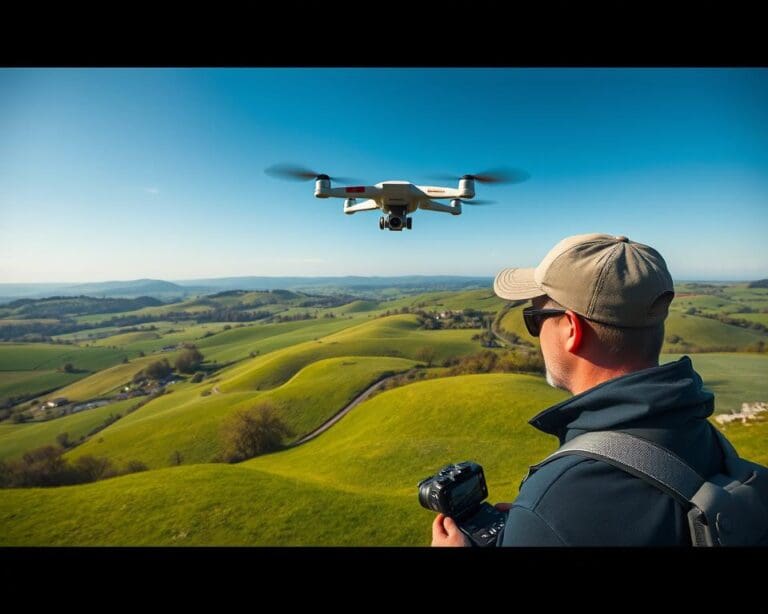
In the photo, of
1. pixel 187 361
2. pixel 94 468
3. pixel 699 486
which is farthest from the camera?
pixel 187 361

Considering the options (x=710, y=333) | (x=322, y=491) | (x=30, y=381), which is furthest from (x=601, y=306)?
(x=30, y=381)

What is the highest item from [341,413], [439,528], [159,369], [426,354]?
[439,528]

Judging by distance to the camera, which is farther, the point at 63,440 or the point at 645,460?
the point at 63,440

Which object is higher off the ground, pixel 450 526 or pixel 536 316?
pixel 536 316

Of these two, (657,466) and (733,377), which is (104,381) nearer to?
(657,466)

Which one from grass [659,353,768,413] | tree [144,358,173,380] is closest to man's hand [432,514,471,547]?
grass [659,353,768,413]

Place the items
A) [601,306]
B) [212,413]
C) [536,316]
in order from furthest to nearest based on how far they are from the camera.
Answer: [212,413] → [536,316] → [601,306]

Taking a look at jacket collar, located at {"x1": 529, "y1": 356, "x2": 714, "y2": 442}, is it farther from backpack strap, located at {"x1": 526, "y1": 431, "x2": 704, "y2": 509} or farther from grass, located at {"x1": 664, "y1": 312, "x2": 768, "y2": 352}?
grass, located at {"x1": 664, "y1": 312, "x2": 768, "y2": 352}
